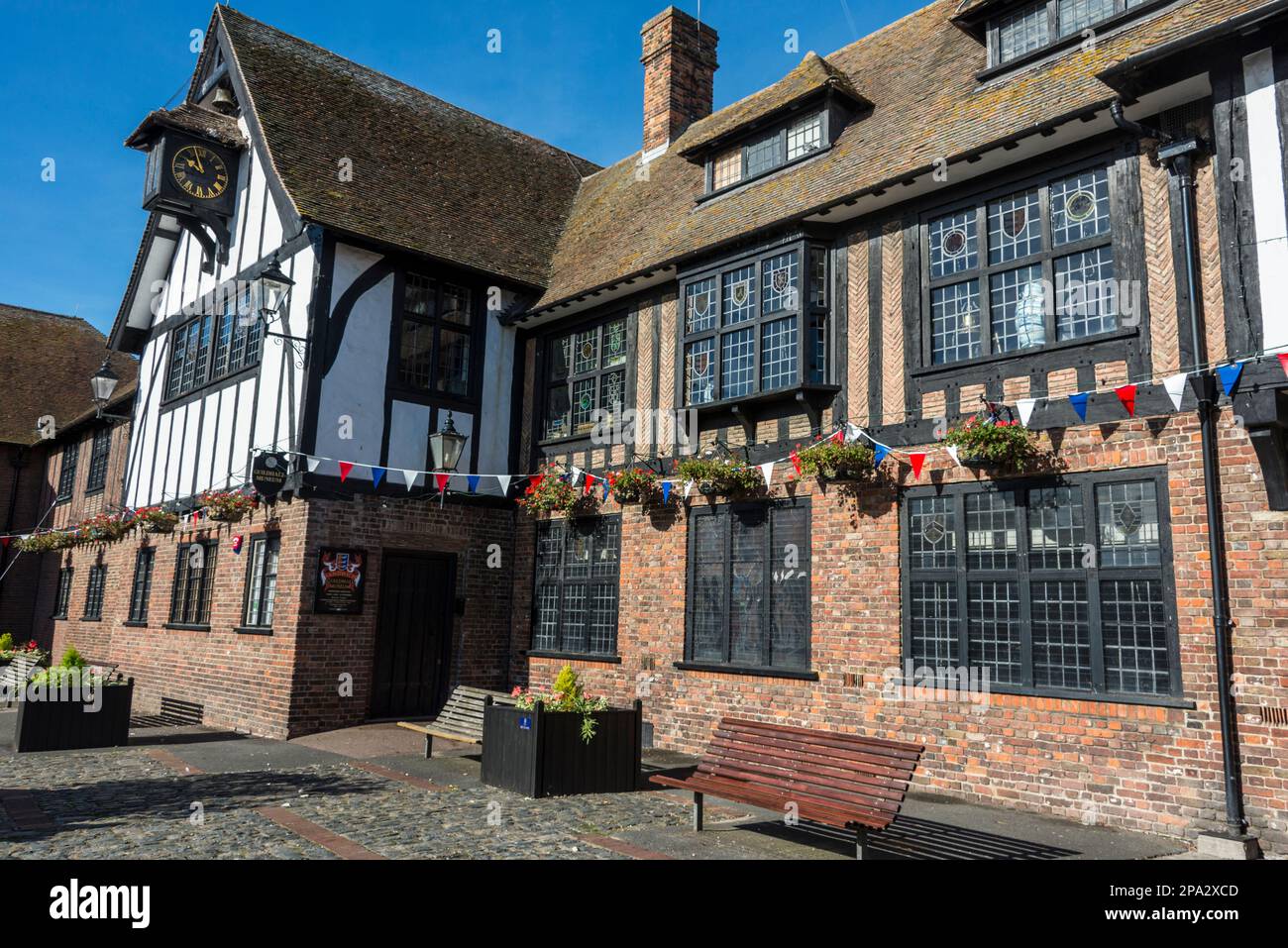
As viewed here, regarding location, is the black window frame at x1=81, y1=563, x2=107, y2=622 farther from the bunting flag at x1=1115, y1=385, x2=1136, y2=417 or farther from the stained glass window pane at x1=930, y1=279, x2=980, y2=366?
the bunting flag at x1=1115, y1=385, x2=1136, y2=417

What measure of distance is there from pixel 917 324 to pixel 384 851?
299 inches

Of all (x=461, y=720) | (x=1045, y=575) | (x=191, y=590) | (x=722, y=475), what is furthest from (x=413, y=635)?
(x=1045, y=575)

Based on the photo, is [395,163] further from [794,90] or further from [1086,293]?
[1086,293]

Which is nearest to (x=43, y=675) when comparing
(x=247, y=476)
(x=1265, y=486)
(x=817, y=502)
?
(x=247, y=476)

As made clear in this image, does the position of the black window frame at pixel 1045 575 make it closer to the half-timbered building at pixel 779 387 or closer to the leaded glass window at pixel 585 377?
the half-timbered building at pixel 779 387

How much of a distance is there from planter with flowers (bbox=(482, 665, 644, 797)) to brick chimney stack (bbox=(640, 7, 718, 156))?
1217cm

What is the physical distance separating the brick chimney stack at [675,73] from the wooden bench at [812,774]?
524 inches

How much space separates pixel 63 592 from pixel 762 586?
20206 mm

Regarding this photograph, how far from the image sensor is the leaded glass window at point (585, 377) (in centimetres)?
1447

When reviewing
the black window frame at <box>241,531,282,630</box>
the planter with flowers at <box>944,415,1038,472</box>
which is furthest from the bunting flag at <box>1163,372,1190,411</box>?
the black window frame at <box>241,531,282,630</box>

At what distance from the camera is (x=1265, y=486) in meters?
→ 7.71

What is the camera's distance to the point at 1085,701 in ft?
28.2

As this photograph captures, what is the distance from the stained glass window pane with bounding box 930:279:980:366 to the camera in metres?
10.0

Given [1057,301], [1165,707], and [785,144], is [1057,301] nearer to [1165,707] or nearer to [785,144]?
[1165,707]
